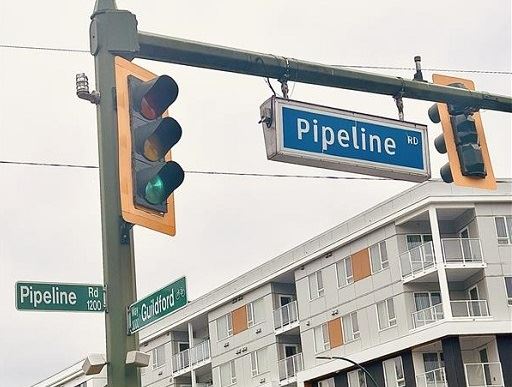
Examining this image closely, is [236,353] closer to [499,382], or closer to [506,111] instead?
[499,382]

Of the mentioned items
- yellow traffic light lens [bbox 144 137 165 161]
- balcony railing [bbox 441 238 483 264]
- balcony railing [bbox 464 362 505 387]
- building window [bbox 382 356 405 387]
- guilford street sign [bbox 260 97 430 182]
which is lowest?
yellow traffic light lens [bbox 144 137 165 161]

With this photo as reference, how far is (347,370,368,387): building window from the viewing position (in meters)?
41.7

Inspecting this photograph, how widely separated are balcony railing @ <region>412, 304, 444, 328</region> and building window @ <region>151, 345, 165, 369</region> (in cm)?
2207

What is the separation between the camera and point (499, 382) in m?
38.0

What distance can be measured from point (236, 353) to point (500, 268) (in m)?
16.4

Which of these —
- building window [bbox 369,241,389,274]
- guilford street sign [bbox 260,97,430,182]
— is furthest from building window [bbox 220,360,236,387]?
guilford street sign [bbox 260,97,430,182]

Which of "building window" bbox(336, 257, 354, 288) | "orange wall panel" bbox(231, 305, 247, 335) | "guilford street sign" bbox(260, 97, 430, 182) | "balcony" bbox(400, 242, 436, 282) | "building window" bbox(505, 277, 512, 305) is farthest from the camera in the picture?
"orange wall panel" bbox(231, 305, 247, 335)

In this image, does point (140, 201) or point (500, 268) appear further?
point (500, 268)

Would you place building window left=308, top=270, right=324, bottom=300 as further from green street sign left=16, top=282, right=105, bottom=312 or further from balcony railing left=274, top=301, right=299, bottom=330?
green street sign left=16, top=282, right=105, bottom=312

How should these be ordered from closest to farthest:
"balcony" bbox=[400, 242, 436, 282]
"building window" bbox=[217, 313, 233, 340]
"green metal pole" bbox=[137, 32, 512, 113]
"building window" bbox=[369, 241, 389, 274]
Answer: "green metal pole" bbox=[137, 32, 512, 113]
"balcony" bbox=[400, 242, 436, 282]
"building window" bbox=[369, 241, 389, 274]
"building window" bbox=[217, 313, 233, 340]

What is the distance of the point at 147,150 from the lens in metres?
6.81

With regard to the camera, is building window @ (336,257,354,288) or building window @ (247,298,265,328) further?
building window @ (247,298,265,328)

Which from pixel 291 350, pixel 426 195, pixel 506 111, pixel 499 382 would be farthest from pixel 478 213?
pixel 506 111

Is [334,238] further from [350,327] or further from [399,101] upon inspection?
[399,101]
